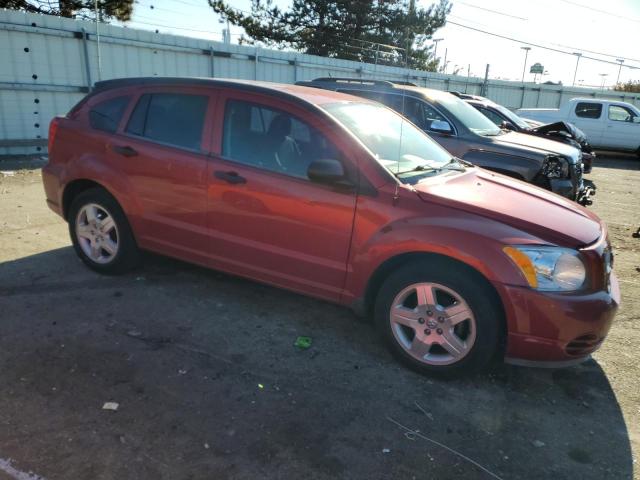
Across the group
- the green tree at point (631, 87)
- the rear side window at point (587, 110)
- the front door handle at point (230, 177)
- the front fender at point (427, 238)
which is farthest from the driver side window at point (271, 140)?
the green tree at point (631, 87)

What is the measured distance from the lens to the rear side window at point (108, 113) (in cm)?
438

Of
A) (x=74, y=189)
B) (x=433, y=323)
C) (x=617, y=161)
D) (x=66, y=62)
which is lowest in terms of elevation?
(x=617, y=161)

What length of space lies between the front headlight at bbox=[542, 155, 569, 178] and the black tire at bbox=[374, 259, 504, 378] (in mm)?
4293

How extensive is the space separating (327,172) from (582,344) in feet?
6.14

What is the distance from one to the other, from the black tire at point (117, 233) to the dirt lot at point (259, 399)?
8.6 inches

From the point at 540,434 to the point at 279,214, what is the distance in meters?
2.13

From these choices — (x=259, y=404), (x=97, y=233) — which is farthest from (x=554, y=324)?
(x=97, y=233)

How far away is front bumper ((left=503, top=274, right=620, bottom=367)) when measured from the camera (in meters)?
2.87

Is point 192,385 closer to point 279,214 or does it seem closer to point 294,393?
point 294,393

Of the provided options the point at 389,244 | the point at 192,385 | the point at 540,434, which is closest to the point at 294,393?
the point at 192,385

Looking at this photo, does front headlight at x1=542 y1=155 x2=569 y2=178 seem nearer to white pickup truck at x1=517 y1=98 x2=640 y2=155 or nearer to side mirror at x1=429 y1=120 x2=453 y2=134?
side mirror at x1=429 y1=120 x2=453 y2=134

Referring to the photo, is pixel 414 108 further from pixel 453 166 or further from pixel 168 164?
pixel 168 164

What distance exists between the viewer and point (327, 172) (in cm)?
327

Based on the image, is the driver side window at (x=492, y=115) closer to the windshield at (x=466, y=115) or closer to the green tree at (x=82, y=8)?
the windshield at (x=466, y=115)
